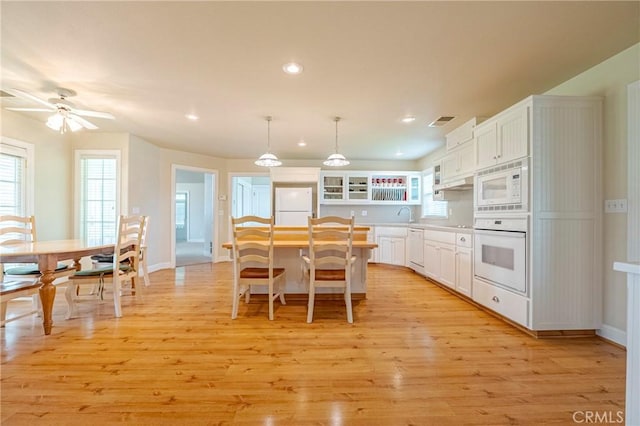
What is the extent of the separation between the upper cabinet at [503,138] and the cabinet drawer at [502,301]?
1.33m

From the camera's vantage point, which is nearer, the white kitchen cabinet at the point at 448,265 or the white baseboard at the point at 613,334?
the white baseboard at the point at 613,334

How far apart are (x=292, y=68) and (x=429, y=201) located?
4595mm

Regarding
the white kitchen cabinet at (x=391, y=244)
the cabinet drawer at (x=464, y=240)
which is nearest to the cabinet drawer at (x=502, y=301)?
the cabinet drawer at (x=464, y=240)

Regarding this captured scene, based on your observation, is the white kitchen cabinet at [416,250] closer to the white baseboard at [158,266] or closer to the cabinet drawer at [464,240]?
the cabinet drawer at [464,240]

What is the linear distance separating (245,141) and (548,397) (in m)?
4.91

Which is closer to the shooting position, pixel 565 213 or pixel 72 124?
pixel 565 213

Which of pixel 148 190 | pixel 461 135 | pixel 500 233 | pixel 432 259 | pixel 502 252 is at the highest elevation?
pixel 461 135

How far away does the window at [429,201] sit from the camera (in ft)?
18.3

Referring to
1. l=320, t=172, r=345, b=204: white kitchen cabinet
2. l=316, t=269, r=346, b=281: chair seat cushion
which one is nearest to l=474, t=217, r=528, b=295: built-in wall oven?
l=316, t=269, r=346, b=281: chair seat cushion

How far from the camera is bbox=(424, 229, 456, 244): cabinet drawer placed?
12.4 feet

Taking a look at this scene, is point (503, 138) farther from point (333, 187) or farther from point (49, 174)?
point (49, 174)

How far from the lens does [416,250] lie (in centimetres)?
510

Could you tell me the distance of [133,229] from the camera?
3.12 metres

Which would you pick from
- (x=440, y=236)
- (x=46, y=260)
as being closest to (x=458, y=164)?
(x=440, y=236)
